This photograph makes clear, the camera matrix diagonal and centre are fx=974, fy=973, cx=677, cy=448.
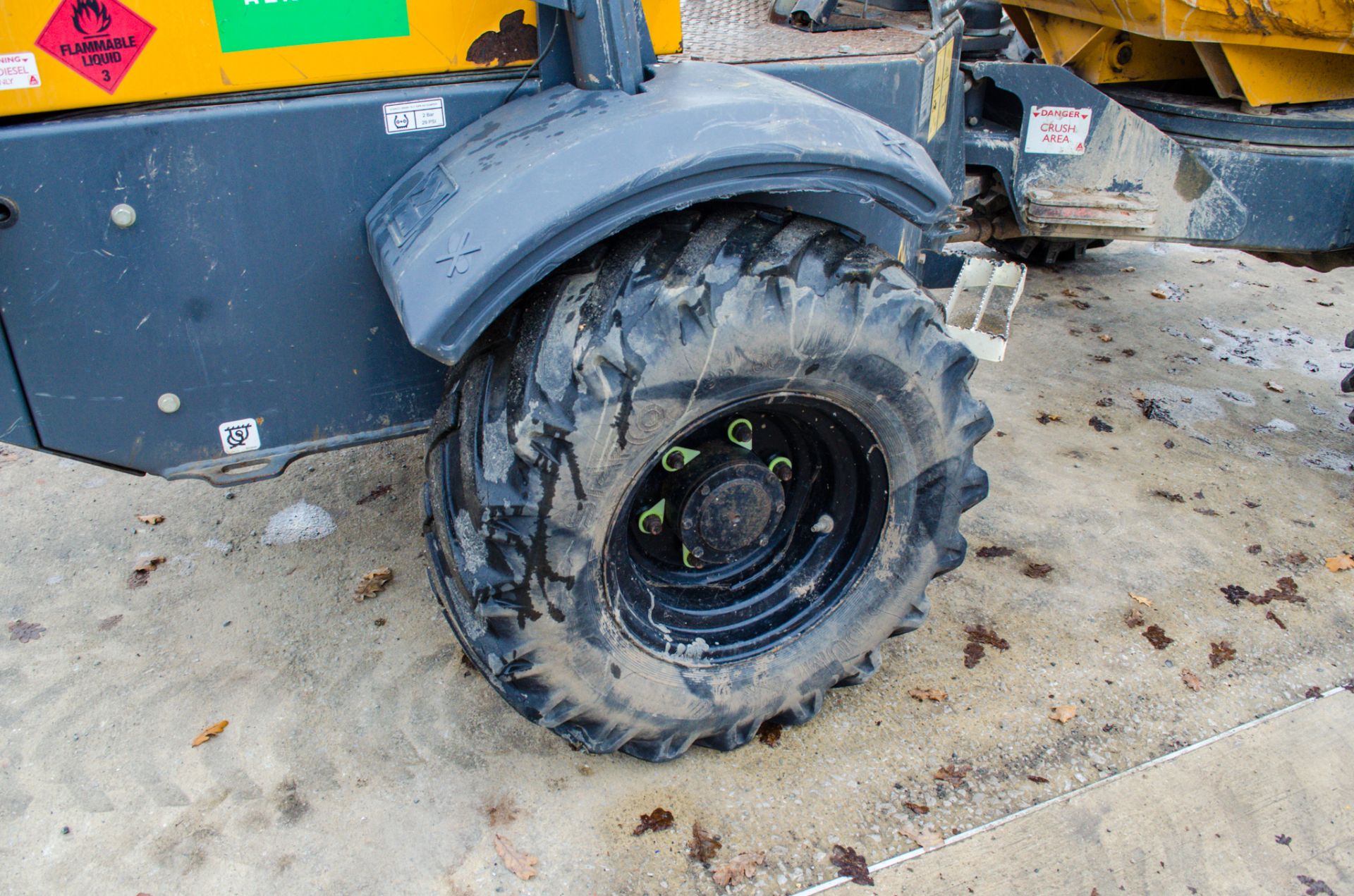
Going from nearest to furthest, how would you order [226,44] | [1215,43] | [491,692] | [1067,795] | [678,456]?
1. [226,44]
2. [678,456]
3. [1067,795]
4. [491,692]
5. [1215,43]

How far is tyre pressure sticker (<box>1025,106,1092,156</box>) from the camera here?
3.62 meters

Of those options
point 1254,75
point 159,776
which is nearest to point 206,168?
point 159,776

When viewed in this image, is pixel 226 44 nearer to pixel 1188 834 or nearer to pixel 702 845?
pixel 702 845

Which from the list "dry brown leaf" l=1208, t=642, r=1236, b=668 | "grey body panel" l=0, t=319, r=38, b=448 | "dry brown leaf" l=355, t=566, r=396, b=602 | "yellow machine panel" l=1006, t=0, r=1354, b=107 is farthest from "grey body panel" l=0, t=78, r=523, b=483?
"yellow machine panel" l=1006, t=0, r=1354, b=107

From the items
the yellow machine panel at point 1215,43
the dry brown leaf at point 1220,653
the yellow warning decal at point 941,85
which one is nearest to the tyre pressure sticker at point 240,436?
the yellow warning decal at point 941,85

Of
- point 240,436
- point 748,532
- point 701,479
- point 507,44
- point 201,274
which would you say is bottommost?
point 748,532

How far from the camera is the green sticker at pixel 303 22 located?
188 centimetres

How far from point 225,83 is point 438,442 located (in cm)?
83

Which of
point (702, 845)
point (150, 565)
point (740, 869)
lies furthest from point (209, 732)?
point (740, 869)

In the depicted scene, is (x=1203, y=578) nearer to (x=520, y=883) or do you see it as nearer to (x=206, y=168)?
(x=520, y=883)

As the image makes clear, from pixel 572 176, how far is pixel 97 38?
36.2 inches

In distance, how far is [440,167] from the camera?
1.99 m

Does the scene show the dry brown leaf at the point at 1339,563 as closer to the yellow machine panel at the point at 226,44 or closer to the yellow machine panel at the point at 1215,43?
the yellow machine panel at the point at 1215,43

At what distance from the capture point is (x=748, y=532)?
2.35m
